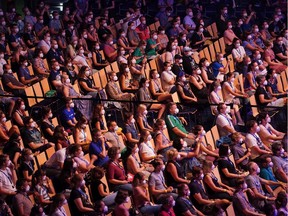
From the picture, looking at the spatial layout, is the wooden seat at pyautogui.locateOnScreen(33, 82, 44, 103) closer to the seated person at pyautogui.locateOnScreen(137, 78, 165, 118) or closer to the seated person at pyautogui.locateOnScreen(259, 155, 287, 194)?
the seated person at pyautogui.locateOnScreen(137, 78, 165, 118)

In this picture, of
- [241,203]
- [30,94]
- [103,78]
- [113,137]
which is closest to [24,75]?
[30,94]

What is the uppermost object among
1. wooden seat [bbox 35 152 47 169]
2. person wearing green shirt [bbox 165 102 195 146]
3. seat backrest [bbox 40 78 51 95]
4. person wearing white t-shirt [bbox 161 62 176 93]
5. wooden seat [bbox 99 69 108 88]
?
seat backrest [bbox 40 78 51 95]

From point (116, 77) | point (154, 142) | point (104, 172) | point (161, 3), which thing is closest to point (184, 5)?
point (161, 3)

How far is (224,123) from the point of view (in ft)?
35.7

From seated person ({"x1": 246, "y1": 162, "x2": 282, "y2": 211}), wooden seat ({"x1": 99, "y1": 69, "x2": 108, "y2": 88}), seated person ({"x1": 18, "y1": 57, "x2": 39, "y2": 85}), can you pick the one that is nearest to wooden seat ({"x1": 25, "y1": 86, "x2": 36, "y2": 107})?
seated person ({"x1": 18, "y1": 57, "x2": 39, "y2": 85})

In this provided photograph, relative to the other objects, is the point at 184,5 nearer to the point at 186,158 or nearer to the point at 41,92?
the point at 41,92

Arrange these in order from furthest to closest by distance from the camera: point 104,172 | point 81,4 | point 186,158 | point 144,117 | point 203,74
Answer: point 81,4, point 203,74, point 144,117, point 186,158, point 104,172

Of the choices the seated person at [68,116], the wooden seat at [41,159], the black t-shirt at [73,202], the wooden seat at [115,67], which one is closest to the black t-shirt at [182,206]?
the black t-shirt at [73,202]

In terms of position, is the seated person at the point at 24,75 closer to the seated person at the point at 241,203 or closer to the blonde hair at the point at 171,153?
the blonde hair at the point at 171,153

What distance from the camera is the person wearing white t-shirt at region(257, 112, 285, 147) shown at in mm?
10969

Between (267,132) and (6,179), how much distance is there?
3400mm

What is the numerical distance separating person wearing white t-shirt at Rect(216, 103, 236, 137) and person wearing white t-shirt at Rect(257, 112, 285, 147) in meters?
0.36

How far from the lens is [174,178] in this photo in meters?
9.60

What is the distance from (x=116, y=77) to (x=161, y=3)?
14.5ft
